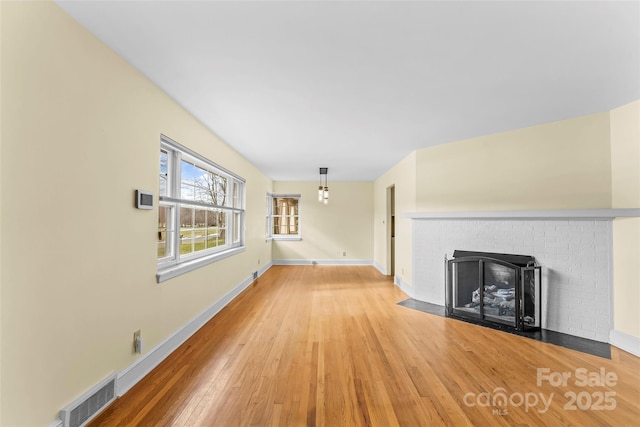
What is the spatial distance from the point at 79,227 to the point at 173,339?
1484 millimetres

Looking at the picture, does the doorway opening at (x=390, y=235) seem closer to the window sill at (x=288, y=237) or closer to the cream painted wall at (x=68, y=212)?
the window sill at (x=288, y=237)

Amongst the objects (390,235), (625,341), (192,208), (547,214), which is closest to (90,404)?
(192,208)

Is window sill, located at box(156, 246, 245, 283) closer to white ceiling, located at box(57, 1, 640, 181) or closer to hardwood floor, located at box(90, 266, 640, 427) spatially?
hardwood floor, located at box(90, 266, 640, 427)

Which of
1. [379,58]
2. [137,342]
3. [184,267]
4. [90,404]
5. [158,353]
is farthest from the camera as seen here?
[184,267]

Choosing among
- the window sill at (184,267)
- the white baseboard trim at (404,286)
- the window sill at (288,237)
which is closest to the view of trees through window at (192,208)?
the window sill at (184,267)

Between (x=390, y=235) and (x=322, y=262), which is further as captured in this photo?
(x=322, y=262)

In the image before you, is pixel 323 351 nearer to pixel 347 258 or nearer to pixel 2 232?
pixel 2 232

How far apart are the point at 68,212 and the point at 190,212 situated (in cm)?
169

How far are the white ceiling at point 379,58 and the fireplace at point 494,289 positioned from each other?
1675 mm

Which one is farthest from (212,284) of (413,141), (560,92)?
(560,92)

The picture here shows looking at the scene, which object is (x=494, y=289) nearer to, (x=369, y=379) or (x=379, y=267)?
(x=369, y=379)

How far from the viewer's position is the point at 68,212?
151 centimetres

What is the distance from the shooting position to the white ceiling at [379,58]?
1452 mm

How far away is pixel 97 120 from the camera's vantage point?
170cm
